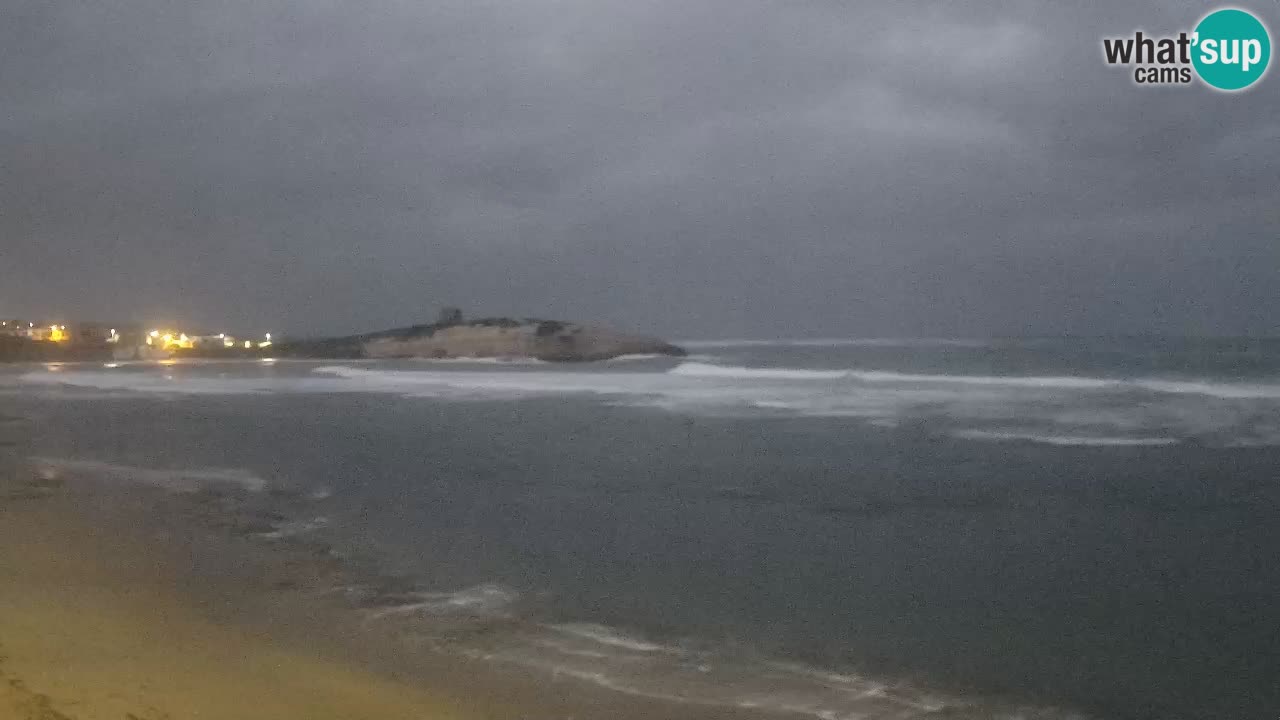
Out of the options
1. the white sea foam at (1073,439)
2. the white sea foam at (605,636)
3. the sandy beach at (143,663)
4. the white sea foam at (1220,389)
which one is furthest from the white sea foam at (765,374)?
the sandy beach at (143,663)

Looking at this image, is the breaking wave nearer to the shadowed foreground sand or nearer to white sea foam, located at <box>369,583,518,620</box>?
white sea foam, located at <box>369,583,518,620</box>

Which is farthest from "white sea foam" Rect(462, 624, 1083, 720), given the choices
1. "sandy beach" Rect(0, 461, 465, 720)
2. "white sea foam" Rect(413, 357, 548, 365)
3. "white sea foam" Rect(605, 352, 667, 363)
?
"white sea foam" Rect(605, 352, 667, 363)

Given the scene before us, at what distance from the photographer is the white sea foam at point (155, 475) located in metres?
15.1

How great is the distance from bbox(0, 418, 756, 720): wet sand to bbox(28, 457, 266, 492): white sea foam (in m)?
3.48

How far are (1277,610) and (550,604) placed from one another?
632cm

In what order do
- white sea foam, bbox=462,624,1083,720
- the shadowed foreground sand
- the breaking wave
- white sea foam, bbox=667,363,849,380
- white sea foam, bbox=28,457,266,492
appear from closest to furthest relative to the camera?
the shadowed foreground sand < white sea foam, bbox=462,624,1083,720 < white sea foam, bbox=28,457,266,492 < the breaking wave < white sea foam, bbox=667,363,849,380

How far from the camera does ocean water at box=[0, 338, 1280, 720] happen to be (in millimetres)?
7148

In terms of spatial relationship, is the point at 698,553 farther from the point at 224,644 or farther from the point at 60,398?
the point at 60,398

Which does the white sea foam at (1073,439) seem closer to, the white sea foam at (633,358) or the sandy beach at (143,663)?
the sandy beach at (143,663)

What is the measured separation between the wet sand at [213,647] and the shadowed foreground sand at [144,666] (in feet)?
0.05

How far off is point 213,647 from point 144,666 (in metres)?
0.70

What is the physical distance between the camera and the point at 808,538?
1176 centimetres

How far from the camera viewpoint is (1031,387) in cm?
3997

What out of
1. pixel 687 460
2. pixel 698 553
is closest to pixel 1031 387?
pixel 687 460
